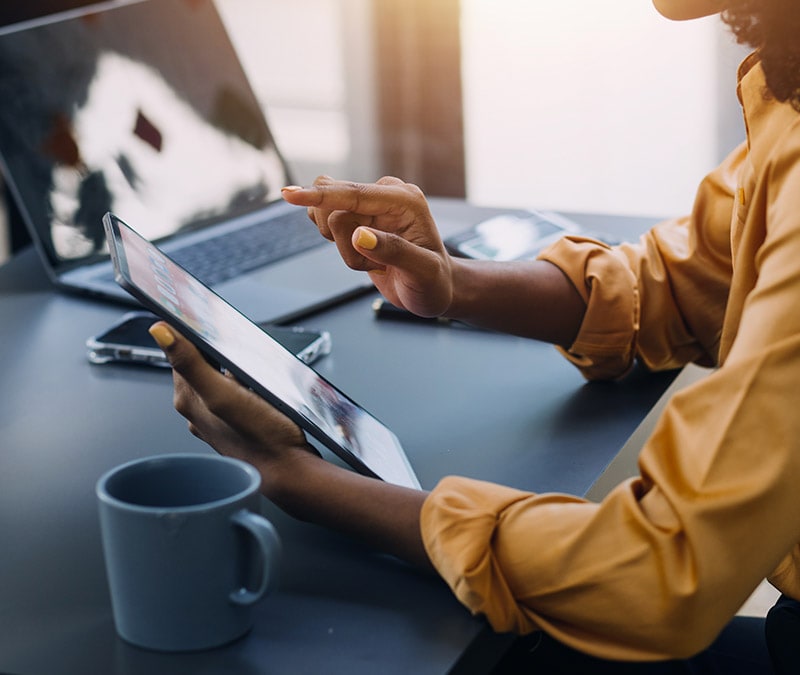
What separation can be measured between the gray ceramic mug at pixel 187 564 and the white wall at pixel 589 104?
206 cm

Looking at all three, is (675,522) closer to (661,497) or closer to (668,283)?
(661,497)

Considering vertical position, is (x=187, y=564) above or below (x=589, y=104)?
above

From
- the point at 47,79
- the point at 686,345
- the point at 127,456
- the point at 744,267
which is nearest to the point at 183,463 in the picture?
the point at 127,456

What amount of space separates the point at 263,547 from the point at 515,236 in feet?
2.43

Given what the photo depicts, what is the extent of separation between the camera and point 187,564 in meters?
0.58

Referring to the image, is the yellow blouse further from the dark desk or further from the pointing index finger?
the pointing index finger

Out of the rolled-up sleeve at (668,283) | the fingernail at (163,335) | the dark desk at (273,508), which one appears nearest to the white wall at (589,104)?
the rolled-up sleeve at (668,283)

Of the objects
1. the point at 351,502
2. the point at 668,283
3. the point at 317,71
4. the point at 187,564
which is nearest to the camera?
the point at 187,564

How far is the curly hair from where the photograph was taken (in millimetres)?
723

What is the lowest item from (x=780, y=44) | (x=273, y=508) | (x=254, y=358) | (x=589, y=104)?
(x=589, y=104)

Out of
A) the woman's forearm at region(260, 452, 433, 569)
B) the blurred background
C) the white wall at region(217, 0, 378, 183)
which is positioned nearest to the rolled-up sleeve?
the woman's forearm at region(260, 452, 433, 569)

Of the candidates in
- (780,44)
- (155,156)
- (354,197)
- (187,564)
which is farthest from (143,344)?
(780,44)

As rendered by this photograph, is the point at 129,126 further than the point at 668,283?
Yes

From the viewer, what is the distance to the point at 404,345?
106 cm
